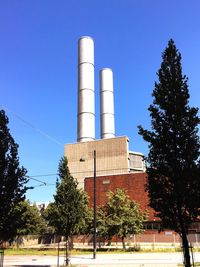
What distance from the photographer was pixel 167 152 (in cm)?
1547

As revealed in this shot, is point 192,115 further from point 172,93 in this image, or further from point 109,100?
point 109,100

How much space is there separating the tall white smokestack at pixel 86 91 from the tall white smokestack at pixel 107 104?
657cm

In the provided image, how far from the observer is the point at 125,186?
67.8 m

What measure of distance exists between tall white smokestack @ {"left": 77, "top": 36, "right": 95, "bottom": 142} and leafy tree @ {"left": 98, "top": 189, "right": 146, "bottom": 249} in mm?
39305

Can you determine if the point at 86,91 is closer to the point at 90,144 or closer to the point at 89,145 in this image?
the point at 90,144

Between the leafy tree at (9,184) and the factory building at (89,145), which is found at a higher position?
the factory building at (89,145)

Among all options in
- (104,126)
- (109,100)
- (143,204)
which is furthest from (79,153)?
(143,204)

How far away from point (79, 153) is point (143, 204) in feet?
85.6

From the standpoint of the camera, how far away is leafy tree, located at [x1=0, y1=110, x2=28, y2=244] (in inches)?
601

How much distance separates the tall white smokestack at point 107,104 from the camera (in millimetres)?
94062

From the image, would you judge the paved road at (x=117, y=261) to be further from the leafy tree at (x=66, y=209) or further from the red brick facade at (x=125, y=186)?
the red brick facade at (x=125, y=186)

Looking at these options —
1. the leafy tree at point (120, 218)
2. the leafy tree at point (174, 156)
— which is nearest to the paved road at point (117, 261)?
the leafy tree at point (174, 156)

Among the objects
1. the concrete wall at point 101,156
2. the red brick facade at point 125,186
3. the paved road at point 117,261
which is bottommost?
the paved road at point 117,261

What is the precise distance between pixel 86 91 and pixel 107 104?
391 inches
